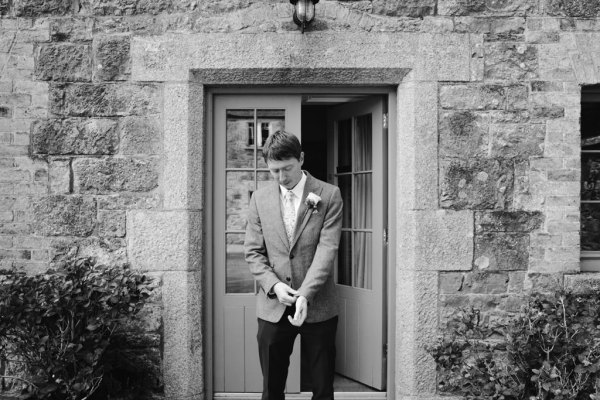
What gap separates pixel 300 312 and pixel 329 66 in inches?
78.0

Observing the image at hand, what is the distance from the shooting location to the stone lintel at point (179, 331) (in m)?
4.29

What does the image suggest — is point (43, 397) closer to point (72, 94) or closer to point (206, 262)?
point (206, 262)

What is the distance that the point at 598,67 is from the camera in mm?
4277

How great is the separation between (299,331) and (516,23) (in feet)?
9.08

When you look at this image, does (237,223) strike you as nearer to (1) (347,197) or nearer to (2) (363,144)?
(1) (347,197)

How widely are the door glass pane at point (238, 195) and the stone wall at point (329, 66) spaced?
0.35 m

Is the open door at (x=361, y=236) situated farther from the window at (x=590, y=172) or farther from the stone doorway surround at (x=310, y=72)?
the window at (x=590, y=172)

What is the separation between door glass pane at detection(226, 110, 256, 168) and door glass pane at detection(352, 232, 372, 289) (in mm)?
1185

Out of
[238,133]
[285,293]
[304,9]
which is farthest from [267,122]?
[285,293]

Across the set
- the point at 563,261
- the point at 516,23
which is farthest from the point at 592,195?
the point at 516,23

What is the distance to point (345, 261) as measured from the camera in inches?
198

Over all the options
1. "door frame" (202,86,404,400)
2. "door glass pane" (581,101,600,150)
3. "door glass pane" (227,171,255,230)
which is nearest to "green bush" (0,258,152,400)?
"door frame" (202,86,404,400)

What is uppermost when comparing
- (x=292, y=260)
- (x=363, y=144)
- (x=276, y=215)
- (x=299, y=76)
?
(x=299, y=76)

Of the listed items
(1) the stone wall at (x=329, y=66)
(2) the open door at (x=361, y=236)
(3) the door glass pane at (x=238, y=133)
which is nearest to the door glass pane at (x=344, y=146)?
(2) the open door at (x=361, y=236)
